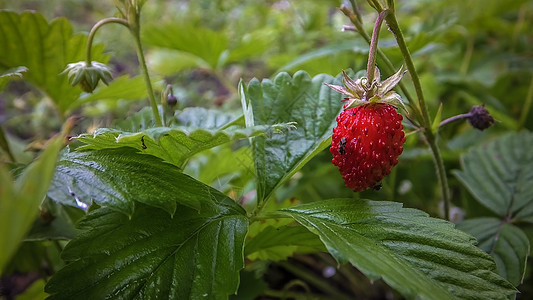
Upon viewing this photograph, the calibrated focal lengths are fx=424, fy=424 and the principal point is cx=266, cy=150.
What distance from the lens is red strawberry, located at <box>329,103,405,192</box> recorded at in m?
0.63

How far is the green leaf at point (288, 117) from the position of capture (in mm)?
737

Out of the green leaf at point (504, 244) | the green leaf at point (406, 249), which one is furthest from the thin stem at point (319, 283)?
the green leaf at point (406, 249)

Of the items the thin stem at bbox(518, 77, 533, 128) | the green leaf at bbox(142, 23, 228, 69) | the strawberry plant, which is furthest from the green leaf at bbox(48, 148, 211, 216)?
the thin stem at bbox(518, 77, 533, 128)

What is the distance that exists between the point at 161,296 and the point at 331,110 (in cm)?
44

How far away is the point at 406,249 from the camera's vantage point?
575 mm

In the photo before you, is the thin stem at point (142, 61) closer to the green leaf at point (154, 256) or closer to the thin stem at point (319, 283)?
the green leaf at point (154, 256)

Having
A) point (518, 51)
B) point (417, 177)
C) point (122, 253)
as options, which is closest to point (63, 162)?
point (122, 253)

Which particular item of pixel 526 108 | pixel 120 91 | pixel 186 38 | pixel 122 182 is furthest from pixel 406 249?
pixel 186 38

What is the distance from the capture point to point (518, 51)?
1.69 metres

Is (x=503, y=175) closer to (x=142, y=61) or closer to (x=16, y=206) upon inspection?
(x=142, y=61)

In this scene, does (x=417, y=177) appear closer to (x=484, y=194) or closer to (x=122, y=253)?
(x=484, y=194)

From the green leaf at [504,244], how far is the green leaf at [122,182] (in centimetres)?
54

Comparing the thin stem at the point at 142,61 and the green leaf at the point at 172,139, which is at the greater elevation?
the thin stem at the point at 142,61

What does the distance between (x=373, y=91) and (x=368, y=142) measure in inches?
3.1
